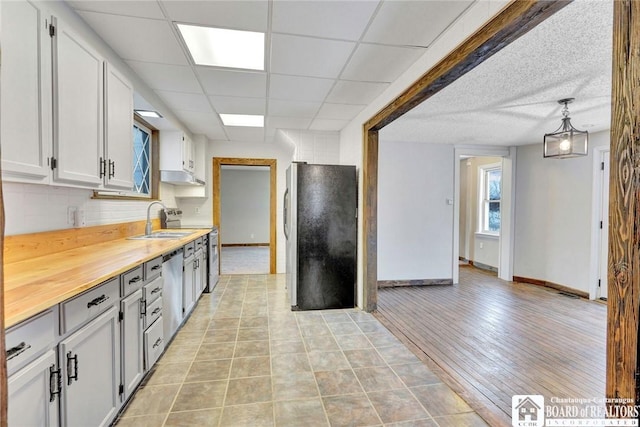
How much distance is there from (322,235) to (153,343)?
2.07 metres

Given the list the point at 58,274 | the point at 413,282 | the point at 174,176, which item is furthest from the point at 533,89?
the point at 174,176

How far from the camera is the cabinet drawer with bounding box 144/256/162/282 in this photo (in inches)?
82.0

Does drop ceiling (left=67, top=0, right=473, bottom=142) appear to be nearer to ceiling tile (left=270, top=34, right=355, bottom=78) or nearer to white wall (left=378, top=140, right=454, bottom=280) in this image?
ceiling tile (left=270, top=34, right=355, bottom=78)

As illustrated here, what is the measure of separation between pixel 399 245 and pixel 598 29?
3455mm

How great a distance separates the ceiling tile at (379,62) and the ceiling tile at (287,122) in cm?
145

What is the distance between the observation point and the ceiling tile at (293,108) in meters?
3.50

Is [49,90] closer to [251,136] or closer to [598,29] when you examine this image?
[598,29]

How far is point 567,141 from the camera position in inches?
122

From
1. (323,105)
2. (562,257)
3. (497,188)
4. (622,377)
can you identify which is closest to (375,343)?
(622,377)

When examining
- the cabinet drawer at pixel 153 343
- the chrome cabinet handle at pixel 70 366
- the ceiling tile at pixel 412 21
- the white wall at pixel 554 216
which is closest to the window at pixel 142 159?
the cabinet drawer at pixel 153 343

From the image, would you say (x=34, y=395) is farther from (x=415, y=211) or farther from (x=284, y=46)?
(x=415, y=211)

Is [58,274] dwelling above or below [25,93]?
below

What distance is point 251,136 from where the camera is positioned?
506cm

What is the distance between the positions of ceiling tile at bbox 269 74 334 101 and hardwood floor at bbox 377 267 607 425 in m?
2.55
